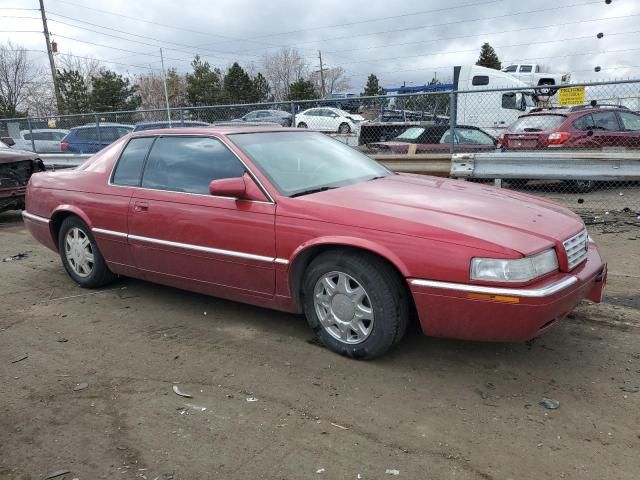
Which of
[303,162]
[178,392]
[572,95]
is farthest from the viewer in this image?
[572,95]

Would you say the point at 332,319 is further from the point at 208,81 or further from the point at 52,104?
the point at 52,104

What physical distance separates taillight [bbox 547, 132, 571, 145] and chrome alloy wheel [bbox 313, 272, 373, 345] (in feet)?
26.2

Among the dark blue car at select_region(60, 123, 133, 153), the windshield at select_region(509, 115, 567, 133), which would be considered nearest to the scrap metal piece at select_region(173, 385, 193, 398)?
the windshield at select_region(509, 115, 567, 133)

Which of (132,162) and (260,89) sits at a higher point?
(260,89)

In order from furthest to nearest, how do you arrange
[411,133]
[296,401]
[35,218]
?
[411,133]
[35,218]
[296,401]

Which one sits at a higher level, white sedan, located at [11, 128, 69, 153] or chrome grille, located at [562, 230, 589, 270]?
white sedan, located at [11, 128, 69, 153]

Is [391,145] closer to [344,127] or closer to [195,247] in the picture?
[344,127]

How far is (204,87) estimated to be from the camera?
154 ft

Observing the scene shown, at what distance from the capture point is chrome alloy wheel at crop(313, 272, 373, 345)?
331cm

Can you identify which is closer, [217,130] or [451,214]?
[451,214]

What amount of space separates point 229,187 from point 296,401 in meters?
1.48

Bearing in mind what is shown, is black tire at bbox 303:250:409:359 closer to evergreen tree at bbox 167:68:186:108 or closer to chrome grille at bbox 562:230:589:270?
chrome grille at bbox 562:230:589:270

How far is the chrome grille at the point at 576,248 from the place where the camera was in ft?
10.3

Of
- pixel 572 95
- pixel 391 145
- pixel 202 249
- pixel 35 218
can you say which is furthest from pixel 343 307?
pixel 391 145
